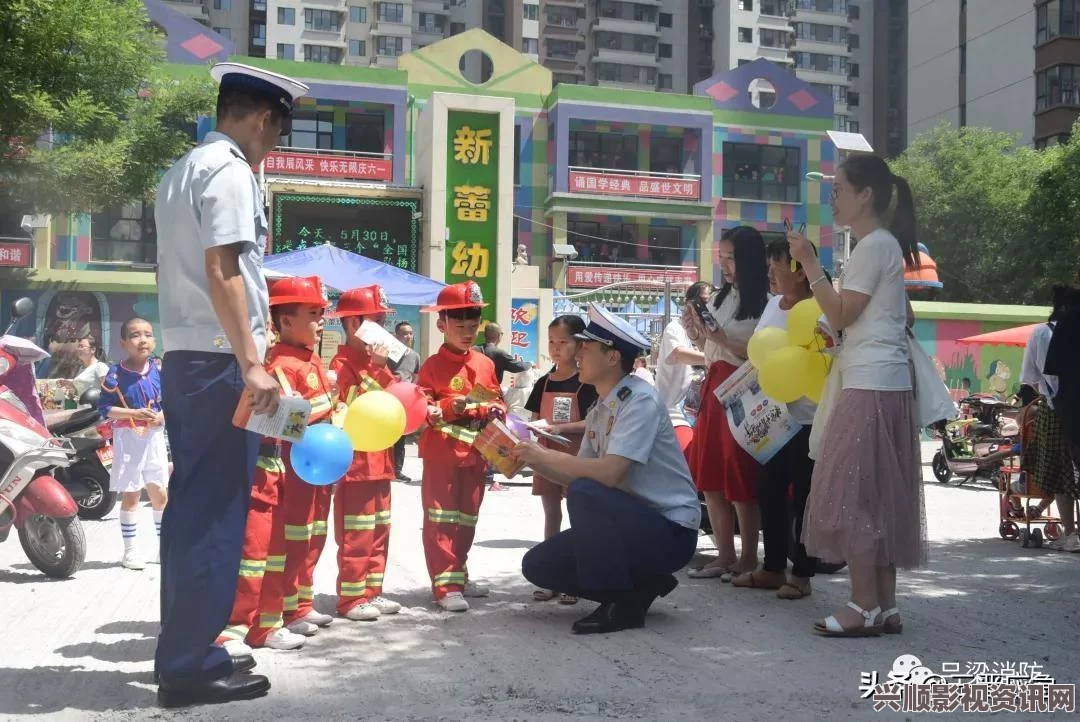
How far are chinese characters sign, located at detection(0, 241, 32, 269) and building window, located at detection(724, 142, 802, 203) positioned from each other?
22.5 metres

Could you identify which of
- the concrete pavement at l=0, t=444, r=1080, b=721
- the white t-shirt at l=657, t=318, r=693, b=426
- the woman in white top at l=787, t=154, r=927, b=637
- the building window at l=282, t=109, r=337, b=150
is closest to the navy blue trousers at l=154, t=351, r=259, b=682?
the concrete pavement at l=0, t=444, r=1080, b=721

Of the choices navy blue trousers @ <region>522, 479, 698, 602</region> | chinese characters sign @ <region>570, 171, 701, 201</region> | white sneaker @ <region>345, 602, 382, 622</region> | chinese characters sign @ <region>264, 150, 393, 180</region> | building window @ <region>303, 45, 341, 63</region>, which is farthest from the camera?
building window @ <region>303, 45, 341, 63</region>

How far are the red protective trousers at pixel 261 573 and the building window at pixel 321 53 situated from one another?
67537 mm

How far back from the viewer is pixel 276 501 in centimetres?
483

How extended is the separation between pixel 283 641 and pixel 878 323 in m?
2.99

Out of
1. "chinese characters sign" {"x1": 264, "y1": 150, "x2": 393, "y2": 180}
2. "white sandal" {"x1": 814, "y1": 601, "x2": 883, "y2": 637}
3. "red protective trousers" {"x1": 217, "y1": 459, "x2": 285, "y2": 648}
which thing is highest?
"chinese characters sign" {"x1": 264, "y1": 150, "x2": 393, "y2": 180}

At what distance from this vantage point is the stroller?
48.1ft

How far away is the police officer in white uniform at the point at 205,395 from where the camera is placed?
3.76 meters

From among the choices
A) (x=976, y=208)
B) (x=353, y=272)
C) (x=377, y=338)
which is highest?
(x=976, y=208)

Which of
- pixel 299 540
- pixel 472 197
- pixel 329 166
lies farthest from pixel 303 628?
pixel 329 166

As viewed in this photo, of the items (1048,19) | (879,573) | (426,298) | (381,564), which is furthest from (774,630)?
(1048,19)

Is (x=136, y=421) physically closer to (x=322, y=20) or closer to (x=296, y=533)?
(x=296, y=533)

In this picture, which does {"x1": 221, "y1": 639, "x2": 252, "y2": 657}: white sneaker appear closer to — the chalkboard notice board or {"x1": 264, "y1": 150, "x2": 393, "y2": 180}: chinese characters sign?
the chalkboard notice board

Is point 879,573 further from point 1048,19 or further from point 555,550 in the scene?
point 1048,19
